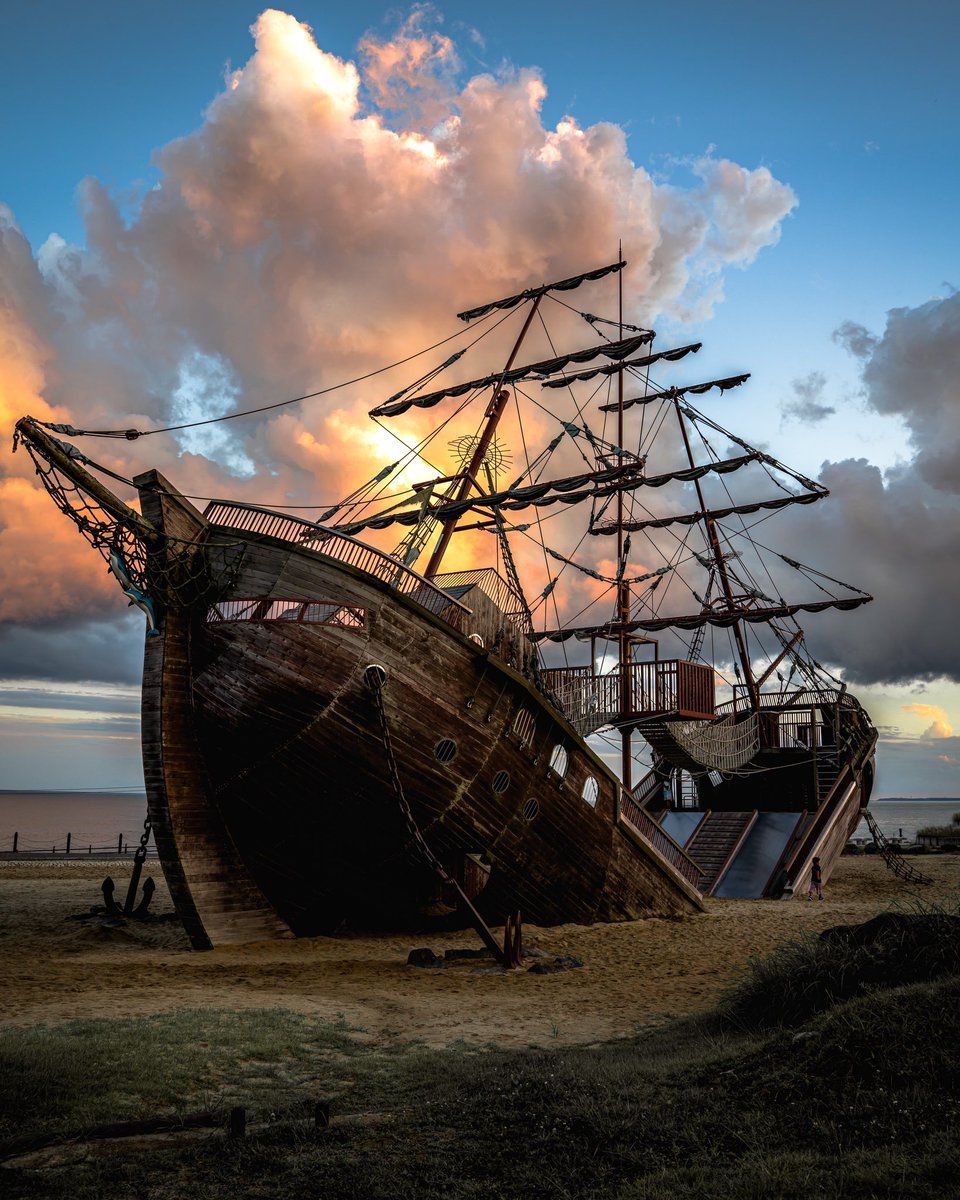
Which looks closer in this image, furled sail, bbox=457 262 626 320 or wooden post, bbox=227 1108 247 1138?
wooden post, bbox=227 1108 247 1138

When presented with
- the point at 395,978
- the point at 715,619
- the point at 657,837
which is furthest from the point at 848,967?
the point at 715,619

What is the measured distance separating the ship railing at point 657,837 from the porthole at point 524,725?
11.7 ft

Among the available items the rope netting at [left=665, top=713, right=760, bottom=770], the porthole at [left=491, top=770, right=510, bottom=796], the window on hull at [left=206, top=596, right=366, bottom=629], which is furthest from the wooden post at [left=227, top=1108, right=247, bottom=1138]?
the rope netting at [left=665, top=713, right=760, bottom=770]

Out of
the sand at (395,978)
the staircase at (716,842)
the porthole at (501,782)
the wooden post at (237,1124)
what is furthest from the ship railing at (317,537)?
the staircase at (716,842)

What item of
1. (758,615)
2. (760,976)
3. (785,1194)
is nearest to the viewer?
(785,1194)

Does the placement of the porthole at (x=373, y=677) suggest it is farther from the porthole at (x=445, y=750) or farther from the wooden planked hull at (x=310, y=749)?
the porthole at (x=445, y=750)

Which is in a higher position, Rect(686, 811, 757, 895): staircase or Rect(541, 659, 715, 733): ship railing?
Rect(541, 659, 715, 733): ship railing

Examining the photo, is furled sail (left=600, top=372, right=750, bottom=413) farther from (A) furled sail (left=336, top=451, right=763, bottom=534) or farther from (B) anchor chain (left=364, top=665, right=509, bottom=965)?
(B) anchor chain (left=364, top=665, right=509, bottom=965)

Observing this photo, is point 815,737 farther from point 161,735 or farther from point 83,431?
point 83,431

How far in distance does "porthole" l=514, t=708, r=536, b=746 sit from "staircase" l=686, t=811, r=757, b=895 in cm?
1002

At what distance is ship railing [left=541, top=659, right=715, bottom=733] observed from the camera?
21.9m

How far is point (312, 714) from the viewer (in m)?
13.3

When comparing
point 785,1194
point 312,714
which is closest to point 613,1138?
point 785,1194

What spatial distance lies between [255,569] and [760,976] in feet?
30.3
